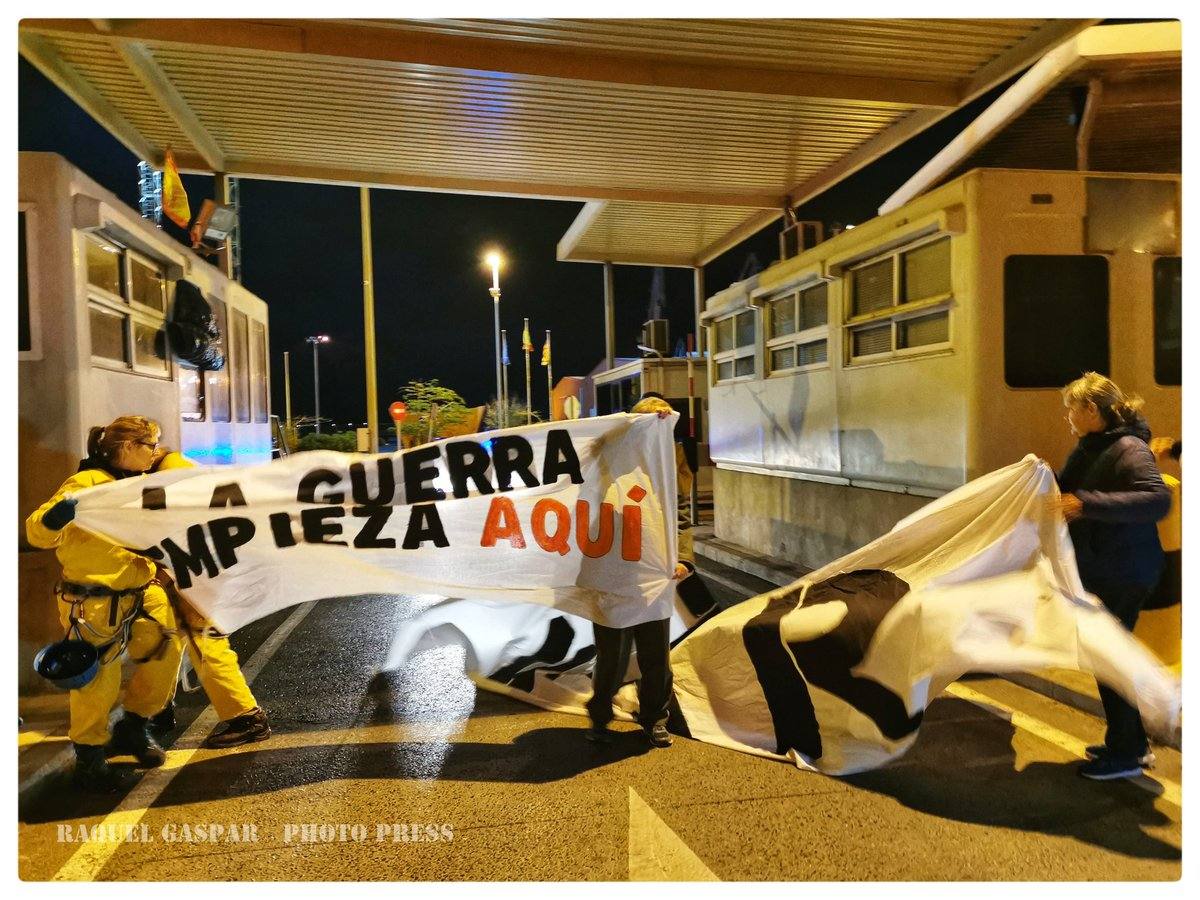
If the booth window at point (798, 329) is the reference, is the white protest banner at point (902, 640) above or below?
below

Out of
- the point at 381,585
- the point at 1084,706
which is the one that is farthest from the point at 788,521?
the point at 381,585

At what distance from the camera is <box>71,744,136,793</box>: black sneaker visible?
3.78 metres

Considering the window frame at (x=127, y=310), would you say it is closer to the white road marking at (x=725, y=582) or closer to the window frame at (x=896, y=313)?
the white road marking at (x=725, y=582)

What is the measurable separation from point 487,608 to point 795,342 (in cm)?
526

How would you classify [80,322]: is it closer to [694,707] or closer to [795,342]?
[694,707]

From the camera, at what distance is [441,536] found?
4.21 metres

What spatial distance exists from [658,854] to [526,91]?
6903mm

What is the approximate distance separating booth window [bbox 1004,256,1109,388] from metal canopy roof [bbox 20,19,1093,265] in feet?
6.98

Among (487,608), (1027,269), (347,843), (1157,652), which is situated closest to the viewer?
(347,843)

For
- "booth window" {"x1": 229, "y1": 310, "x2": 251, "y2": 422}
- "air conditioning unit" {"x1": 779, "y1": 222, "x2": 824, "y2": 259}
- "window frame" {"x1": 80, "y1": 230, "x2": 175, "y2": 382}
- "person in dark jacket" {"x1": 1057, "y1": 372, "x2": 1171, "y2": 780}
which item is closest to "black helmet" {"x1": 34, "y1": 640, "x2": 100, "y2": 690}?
"window frame" {"x1": 80, "y1": 230, "x2": 175, "y2": 382}

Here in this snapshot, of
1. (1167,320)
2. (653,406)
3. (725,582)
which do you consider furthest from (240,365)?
(1167,320)

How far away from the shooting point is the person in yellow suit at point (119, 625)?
3787mm

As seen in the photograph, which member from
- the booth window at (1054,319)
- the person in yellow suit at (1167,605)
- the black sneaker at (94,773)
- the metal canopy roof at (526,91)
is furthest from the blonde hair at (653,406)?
the metal canopy roof at (526,91)

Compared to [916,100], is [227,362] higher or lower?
lower
